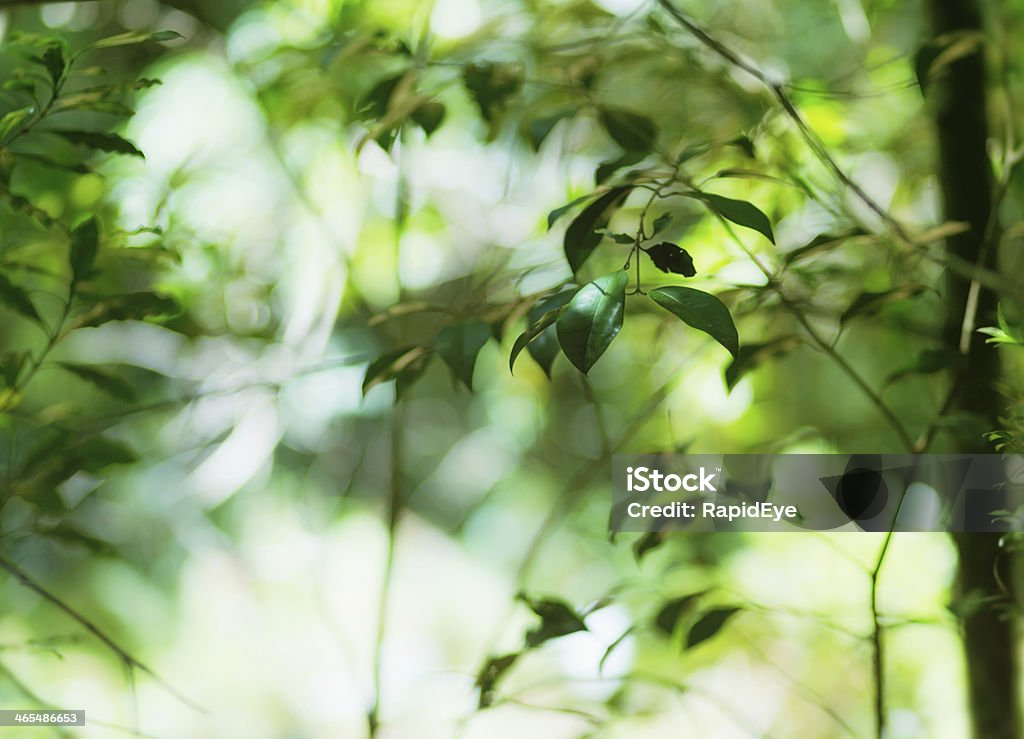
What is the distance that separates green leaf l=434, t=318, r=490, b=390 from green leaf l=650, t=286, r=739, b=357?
11 cm

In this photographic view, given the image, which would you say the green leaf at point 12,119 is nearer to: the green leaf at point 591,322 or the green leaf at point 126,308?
the green leaf at point 126,308

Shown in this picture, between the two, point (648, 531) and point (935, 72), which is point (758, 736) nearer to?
point (648, 531)

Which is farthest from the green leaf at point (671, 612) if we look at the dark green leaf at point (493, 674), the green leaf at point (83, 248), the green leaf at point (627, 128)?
the green leaf at point (83, 248)

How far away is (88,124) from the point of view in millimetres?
1087

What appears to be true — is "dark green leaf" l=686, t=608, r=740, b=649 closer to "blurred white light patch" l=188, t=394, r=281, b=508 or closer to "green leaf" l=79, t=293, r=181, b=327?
"green leaf" l=79, t=293, r=181, b=327

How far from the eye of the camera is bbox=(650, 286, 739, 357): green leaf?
1.13ft

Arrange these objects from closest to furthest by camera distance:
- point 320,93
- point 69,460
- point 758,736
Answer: point 69,460 < point 758,736 < point 320,93

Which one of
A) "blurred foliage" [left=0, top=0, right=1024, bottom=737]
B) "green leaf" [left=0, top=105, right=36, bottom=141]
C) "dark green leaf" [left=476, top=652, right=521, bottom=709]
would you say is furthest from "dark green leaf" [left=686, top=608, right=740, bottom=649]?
"green leaf" [left=0, top=105, right=36, bottom=141]

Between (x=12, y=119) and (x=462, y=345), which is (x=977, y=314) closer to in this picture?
(x=462, y=345)

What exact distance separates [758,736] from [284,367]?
24.2 inches

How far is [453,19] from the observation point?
0.87 meters

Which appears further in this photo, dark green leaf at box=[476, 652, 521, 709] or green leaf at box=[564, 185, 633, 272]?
dark green leaf at box=[476, 652, 521, 709]

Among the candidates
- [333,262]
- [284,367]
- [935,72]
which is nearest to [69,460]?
[284,367]
